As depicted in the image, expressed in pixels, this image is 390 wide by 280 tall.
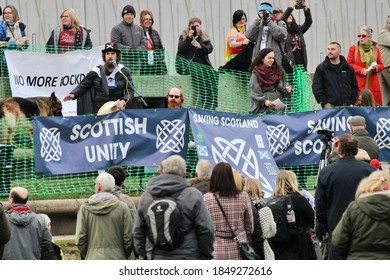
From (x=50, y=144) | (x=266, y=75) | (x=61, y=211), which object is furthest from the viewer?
(x=266, y=75)

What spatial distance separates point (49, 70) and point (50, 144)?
396cm

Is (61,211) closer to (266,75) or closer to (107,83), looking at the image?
(107,83)

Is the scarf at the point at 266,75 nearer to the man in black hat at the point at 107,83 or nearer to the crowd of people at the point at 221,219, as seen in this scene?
the man in black hat at the point at 107,83

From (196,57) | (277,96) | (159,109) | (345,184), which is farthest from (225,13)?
(345,184)

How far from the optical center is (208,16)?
28.8m

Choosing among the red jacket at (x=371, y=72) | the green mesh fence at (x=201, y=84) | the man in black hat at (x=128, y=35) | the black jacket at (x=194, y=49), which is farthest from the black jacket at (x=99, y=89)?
the red jacket at (x=371, y=72)

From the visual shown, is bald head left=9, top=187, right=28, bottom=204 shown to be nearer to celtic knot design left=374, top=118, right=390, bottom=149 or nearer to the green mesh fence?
the green mesh fence

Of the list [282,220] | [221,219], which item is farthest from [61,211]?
[221,219]

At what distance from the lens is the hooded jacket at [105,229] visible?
621 inches

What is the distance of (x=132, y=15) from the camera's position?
2447cm

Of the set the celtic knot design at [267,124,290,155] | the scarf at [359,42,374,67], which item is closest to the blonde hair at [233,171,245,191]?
the celtic knot design at [267,124,290,155]
